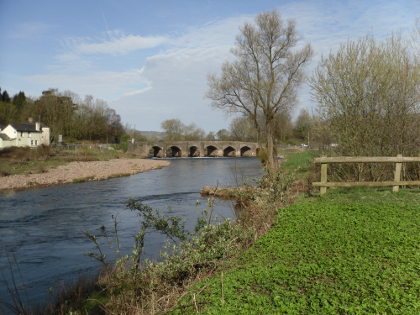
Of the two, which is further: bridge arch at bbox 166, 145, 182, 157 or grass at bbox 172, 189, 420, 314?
bridge arch at bbox 166, 145, 182, 157

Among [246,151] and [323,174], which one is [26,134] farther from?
[323,174]

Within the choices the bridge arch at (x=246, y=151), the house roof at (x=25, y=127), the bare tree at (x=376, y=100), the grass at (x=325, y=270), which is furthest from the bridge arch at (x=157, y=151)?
the grass at (x=325, y=270)

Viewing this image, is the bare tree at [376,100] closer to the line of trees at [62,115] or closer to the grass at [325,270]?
the grass at [325,270]

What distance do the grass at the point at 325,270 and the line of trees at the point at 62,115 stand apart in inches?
2777

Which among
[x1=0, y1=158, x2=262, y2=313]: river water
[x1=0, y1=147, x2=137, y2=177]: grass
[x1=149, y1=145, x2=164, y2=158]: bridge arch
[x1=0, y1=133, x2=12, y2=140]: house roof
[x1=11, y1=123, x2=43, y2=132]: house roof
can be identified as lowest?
[x1=0, y1=158, x2=262, y2=313]: river water

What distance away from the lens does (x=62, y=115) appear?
237 ft

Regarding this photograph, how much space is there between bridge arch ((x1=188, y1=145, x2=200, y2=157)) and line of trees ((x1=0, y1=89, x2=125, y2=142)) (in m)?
20.6

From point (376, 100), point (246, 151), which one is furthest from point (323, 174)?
point (246, 151)

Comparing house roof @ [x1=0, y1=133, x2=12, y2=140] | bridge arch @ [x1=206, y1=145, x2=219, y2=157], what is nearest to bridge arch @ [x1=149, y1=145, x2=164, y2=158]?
bridge arch @ [x1=206, y1=145, x2=219, y2=157]

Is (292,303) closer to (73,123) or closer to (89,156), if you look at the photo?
(89,156)

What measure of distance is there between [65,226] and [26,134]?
59.7m

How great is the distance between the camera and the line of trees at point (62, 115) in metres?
71.8

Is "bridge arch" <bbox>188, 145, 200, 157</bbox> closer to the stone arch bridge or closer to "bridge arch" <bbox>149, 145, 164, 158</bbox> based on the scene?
the stone arch bridge

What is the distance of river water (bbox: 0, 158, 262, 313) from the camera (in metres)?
9.08
